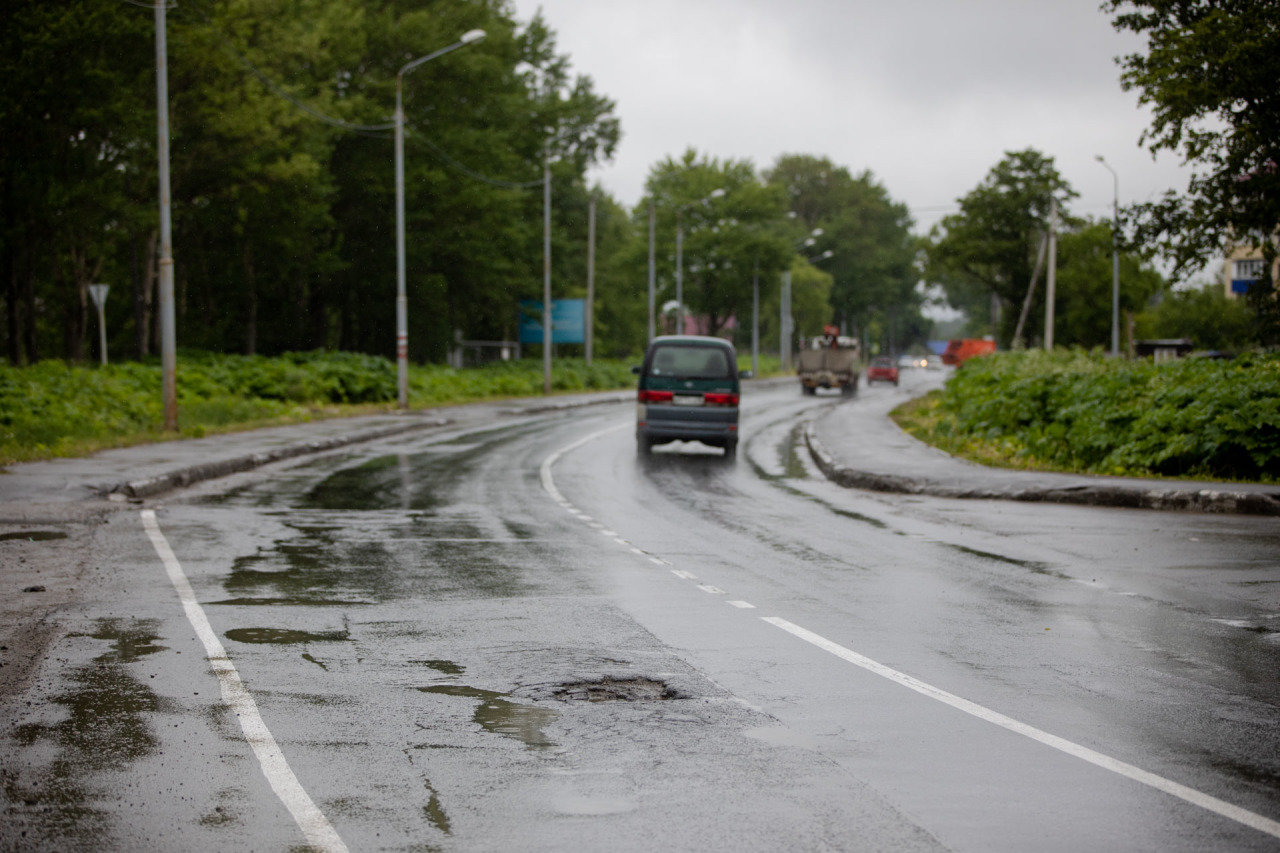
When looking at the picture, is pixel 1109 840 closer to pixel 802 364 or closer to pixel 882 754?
pixel 882 754

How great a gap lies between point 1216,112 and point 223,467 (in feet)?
63.2

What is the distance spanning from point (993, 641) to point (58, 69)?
109 ft

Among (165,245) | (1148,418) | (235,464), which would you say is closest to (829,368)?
(165,245)

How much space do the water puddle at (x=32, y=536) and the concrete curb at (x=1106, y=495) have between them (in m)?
10.8

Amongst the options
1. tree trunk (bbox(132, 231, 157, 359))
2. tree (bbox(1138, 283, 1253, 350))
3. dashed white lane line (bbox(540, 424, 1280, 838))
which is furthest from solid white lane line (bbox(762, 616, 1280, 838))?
tree (bbox(1138, 283, 1253, 350))

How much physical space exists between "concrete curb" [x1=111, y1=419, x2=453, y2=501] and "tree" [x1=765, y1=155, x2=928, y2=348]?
333ft

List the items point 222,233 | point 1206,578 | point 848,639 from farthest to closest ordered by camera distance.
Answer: point 222,233 < point 1206,578 < point 848,639

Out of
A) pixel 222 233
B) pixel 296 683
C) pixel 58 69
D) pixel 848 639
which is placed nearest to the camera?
pixel 296 683

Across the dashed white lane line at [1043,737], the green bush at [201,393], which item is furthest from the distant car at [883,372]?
the dashed white lane line at [1043,737]

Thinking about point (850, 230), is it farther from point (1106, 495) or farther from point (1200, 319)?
point (1106, 495)

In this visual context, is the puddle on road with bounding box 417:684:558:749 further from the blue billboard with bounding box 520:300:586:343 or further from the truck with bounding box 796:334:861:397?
the truck with bounding box 796:334:861:397

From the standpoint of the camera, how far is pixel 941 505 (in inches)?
635

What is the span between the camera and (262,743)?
18.1 feet

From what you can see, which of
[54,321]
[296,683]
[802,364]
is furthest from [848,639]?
[54,321]
